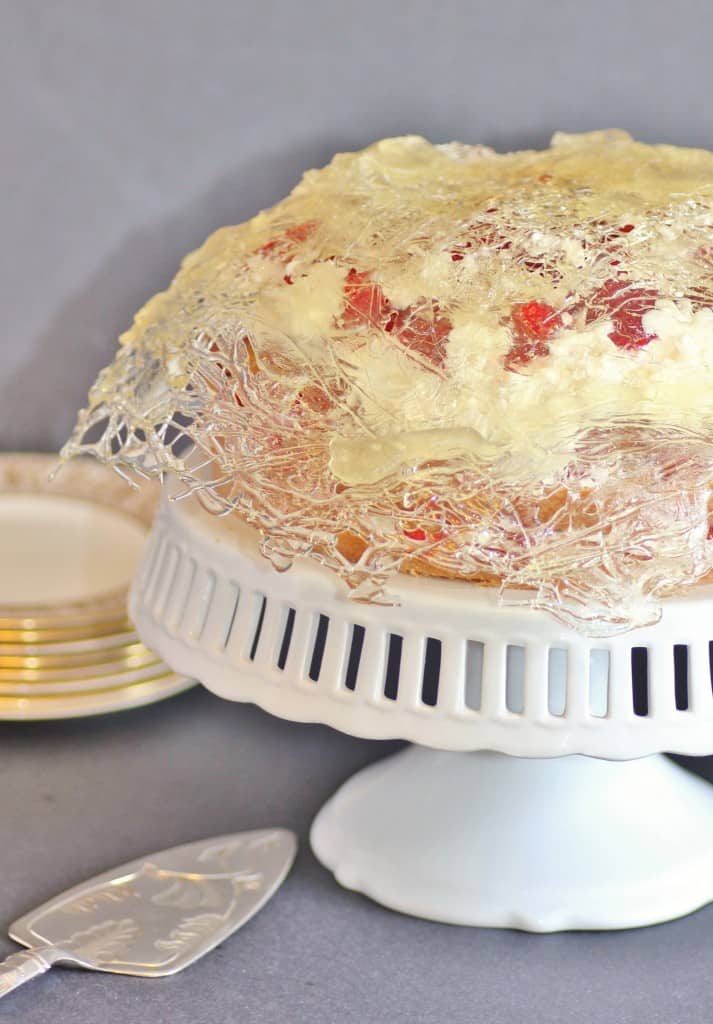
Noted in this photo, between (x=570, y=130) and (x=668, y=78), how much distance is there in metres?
0.08

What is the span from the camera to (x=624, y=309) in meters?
0.51

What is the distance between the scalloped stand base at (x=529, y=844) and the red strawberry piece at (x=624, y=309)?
0.23 metres

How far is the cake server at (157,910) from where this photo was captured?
0.56 metres

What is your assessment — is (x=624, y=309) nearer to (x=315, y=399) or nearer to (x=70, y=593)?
(x=315, y=399)

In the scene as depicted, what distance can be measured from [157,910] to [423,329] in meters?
0.30

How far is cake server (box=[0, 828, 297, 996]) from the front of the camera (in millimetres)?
555

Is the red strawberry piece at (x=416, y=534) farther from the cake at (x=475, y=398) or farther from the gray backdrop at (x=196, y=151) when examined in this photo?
the gray backdrop at (x=196, y=151)

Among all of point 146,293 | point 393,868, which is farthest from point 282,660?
point 146,293

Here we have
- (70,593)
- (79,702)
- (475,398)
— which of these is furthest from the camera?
(70,593)

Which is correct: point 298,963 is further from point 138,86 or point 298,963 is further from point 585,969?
point 138,86

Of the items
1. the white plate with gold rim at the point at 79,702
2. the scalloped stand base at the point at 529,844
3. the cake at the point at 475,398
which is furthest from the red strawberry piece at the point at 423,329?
the white plate with gold rim at the point at 79,702

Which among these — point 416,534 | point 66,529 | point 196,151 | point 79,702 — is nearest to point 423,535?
point 416,534

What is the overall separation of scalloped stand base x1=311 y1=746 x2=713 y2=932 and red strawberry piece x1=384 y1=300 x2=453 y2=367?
0.76 feet

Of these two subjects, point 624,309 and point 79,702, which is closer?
point 624,309
